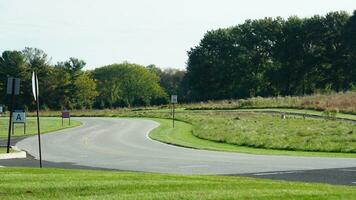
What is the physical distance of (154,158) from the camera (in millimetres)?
28219

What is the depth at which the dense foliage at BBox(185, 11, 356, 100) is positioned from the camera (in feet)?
352

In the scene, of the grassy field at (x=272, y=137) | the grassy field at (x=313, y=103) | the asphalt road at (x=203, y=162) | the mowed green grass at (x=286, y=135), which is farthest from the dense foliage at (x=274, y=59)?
the asphalt road at (x=203, y=162)

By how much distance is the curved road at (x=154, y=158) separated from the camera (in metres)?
21.8

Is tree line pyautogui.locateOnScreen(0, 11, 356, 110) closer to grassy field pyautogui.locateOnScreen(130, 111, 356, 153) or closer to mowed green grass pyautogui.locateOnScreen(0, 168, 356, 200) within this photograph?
grassy field pyautogui.locateOnScreen(130, 111, 356, 153)

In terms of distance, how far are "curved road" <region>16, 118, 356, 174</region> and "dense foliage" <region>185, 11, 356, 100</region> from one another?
65740 millimetres

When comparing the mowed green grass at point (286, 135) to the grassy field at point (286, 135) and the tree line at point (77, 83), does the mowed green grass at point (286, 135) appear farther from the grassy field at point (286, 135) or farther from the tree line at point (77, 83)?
the tree line at point (77, 83)

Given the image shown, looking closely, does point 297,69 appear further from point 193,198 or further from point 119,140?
point 193,198

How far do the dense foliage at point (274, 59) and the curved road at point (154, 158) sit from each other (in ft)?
216

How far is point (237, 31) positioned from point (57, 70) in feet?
122

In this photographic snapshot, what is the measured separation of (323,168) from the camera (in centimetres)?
2081

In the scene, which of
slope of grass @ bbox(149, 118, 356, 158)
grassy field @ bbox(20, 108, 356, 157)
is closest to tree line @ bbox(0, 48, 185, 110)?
slope of grass @ bbox(149, 118, 356, 158)

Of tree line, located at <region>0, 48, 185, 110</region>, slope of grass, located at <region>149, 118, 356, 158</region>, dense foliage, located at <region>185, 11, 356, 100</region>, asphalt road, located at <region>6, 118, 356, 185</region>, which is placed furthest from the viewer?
tree line, located at <region>0, 48, 185, 110</region>

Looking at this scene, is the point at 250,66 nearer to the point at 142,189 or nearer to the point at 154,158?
the point at 154,158

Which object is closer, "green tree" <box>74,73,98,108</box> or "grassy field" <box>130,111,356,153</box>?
"grassy field" <box>130,111,356,153</box>
